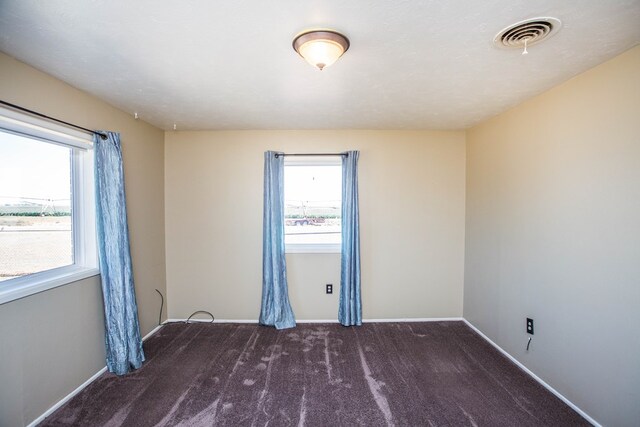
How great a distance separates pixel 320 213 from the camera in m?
3.46

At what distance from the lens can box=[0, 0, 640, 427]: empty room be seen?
4.92 ft

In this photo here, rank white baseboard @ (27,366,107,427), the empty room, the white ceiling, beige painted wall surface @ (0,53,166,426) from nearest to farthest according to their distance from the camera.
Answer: the white ceiling
the empty room
beige painted wall surface @ (0,53,166,426)
white baseboard @ (27,366,107,427)

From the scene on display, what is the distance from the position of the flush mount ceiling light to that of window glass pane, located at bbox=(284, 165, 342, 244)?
6.30 feet

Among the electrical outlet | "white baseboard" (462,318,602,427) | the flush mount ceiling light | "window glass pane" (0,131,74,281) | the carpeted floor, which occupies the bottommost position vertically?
the carpeted floor

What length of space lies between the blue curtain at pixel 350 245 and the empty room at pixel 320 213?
3cm

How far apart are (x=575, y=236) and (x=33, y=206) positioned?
3886 millimetres

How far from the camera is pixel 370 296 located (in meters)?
3.36

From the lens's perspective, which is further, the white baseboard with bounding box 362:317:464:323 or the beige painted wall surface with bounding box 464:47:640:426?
the white baseboard with bounding box 362:317:464:323

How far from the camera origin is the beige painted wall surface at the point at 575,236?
5.24ft

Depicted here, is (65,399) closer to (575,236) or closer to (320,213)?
(320,213)

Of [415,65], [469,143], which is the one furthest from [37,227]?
[469,143]

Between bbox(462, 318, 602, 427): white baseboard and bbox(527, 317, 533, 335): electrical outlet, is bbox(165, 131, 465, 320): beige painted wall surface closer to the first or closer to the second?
bbox(462, 318, 602, 427): white baseboard

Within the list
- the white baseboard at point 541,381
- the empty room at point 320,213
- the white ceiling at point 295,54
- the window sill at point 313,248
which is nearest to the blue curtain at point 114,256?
the empty room at point 320,213

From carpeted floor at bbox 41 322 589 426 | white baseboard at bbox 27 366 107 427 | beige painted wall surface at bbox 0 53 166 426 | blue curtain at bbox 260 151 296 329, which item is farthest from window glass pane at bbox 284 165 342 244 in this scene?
white baseboard at bbox 27 366 107 427
